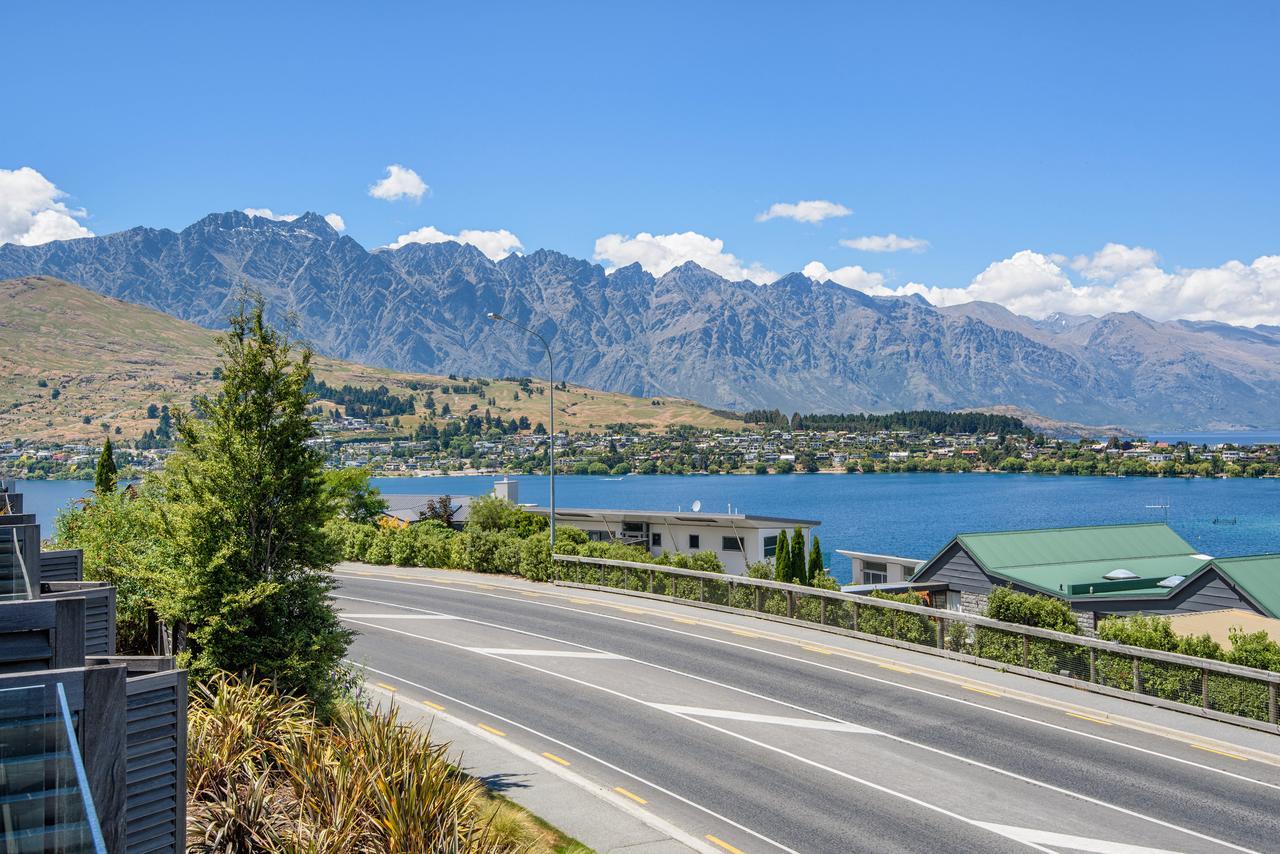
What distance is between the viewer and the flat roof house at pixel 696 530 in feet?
167

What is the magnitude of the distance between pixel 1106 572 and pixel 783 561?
13.1 metres

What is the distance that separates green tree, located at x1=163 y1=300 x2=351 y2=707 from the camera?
13.6m

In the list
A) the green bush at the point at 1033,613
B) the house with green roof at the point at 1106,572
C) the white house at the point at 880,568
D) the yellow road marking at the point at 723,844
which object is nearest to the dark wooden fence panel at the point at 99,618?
the yellow road marking at the point at 723,844

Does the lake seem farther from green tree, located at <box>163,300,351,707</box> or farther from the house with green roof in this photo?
green tree, located at <box>163,300,351,707</box>

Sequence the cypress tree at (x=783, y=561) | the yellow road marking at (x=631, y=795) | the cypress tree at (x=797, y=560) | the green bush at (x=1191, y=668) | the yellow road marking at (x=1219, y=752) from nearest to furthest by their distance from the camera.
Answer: the yellow road marking at (x=631, y=795) < the yellow road marking at (x=1219, y=752) < the green bush at (x=1191, y=668) < the cypress tree at (x=783, y=561) < the cypress tree at (x=797, y=560)

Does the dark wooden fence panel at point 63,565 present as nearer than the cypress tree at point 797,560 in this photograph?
Yes

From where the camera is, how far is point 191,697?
12484 millimetres

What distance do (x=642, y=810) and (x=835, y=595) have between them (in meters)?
12.9

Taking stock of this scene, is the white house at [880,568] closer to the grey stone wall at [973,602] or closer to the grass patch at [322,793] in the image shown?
the grey stone wall at [973,602]

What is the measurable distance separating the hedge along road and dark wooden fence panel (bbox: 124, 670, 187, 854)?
6.89 meters

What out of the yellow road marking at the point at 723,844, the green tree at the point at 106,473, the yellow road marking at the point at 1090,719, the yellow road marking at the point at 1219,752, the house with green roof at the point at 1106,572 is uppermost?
the green tree at the point at 106,473

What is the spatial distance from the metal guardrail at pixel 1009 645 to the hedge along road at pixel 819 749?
174 centimetres

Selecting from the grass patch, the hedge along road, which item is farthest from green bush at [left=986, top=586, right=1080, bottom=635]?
the grass patch

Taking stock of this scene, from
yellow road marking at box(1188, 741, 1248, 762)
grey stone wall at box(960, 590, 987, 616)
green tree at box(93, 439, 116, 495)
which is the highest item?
green tree at box(93, 439, 116, 495)
